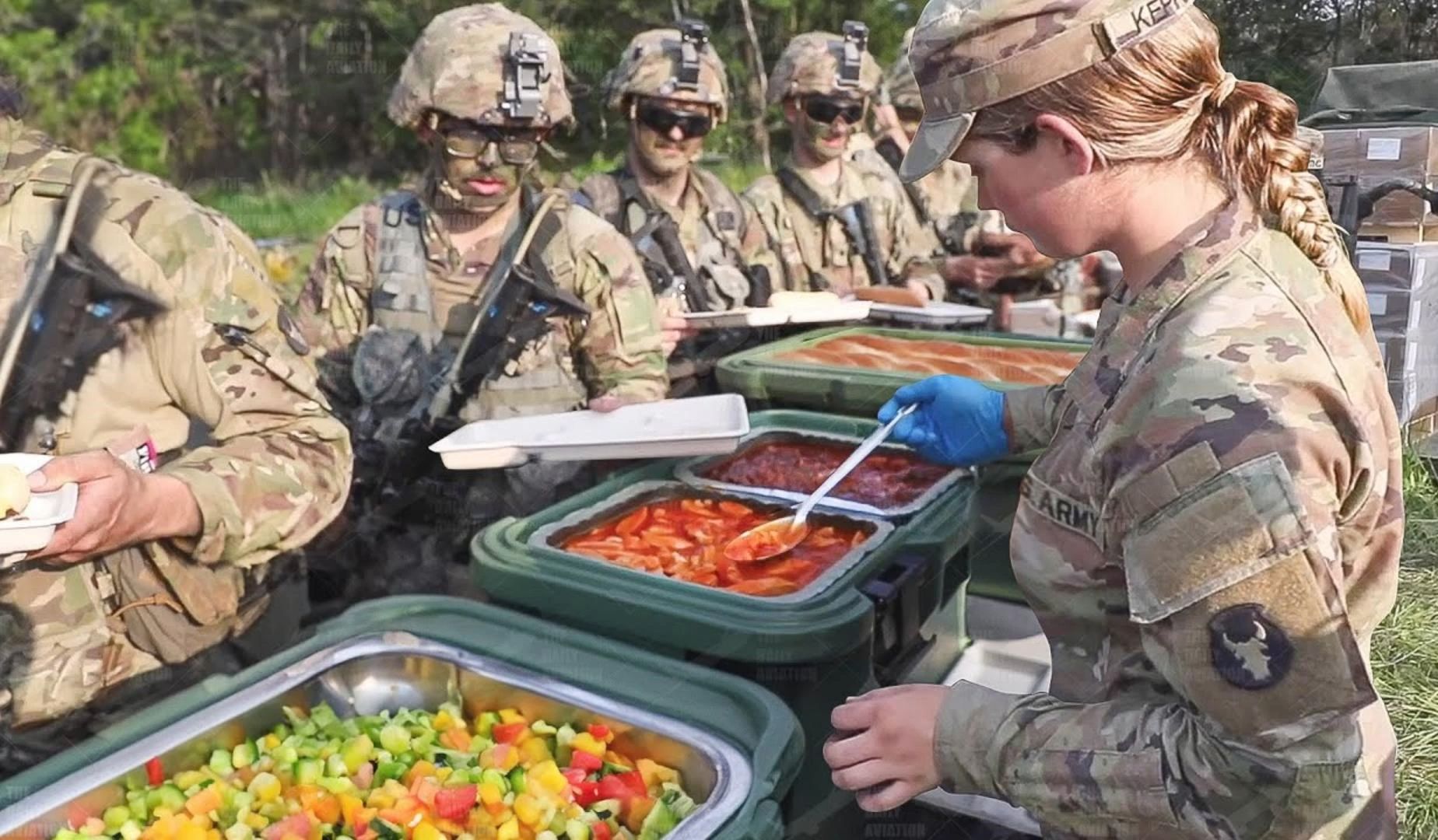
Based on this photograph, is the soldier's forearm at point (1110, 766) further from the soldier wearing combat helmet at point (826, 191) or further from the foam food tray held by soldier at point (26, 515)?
the soldier wearing combat helmet at point (826, 191)

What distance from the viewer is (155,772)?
1.45 meters

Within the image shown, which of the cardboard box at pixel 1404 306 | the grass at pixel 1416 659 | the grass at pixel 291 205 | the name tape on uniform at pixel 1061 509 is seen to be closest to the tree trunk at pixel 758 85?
the grass at pixel 291 205

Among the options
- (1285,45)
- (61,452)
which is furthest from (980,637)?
(1285,45)

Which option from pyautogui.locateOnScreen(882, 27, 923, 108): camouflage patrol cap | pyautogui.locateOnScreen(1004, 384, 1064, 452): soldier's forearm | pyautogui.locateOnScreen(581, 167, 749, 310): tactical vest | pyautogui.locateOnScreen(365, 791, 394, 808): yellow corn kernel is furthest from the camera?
pyautogui.locateOnScreen(882, 27, 923, 108): camouflage patrol cap

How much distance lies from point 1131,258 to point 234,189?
62.1 ft

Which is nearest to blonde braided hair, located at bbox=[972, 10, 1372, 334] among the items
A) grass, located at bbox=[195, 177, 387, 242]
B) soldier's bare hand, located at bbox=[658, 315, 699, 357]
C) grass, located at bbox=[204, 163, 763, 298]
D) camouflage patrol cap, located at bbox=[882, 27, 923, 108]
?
soldier's bare hand, located at bbox=[658, 315, 699, 357]

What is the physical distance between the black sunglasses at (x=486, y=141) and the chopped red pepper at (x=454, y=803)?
2.02 meters

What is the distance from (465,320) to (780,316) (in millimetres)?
1021

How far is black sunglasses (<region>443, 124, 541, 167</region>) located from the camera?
303 centimetres

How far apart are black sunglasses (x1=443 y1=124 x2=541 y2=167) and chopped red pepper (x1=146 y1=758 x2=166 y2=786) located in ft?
6.53

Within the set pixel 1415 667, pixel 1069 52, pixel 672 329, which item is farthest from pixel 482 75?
pixel 1415 667

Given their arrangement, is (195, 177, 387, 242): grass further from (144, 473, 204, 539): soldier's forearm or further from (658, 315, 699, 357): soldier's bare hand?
(144, 473, 204, 539): soldier's forearm

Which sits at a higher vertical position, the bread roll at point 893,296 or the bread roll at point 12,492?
the bread roll at point 12,492

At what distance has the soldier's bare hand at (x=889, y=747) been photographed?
A: 4.04 ft
